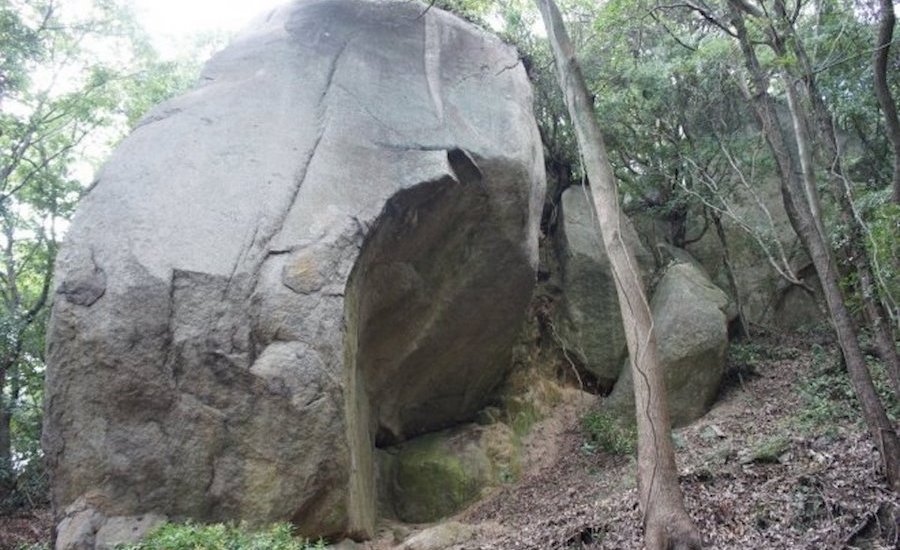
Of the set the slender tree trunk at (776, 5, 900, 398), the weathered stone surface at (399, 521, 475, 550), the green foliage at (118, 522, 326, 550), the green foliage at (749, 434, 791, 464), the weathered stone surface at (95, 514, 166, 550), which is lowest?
the weathered stone surface at (399, 521, 475, 550)

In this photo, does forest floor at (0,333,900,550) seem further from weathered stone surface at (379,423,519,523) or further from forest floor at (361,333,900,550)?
weathered stone surface at (379,423,519,523)

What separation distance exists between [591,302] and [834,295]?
6289 mm

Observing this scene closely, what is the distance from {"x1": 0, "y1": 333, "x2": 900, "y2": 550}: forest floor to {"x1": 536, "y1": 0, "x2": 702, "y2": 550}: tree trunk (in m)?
0.53

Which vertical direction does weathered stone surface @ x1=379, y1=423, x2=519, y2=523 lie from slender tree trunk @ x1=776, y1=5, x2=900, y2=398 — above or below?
below

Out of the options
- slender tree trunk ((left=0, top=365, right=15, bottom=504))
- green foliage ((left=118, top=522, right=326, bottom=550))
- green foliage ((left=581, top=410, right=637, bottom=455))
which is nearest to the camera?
green foliage ((left=118, top=522, right=326, bottom=550))

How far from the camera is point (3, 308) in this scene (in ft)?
48.2

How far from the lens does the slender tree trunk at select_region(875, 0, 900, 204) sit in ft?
23.6

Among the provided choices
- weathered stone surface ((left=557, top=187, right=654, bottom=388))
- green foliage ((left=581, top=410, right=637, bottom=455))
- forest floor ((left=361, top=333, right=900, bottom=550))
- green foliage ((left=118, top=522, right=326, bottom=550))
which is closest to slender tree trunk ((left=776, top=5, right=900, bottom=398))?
forest floor ((left=361, top=333, right=900, bottom=550))

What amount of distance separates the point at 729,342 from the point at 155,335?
10816 millimetres

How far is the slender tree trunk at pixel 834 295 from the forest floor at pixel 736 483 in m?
0.27

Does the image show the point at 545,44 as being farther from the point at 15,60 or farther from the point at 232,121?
the point at 15,60

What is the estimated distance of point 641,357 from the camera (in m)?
7.13

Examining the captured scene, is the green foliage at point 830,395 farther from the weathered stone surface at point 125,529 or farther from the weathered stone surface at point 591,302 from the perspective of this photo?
the weathered stone surface at point 125,529

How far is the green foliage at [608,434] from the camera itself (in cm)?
1152
